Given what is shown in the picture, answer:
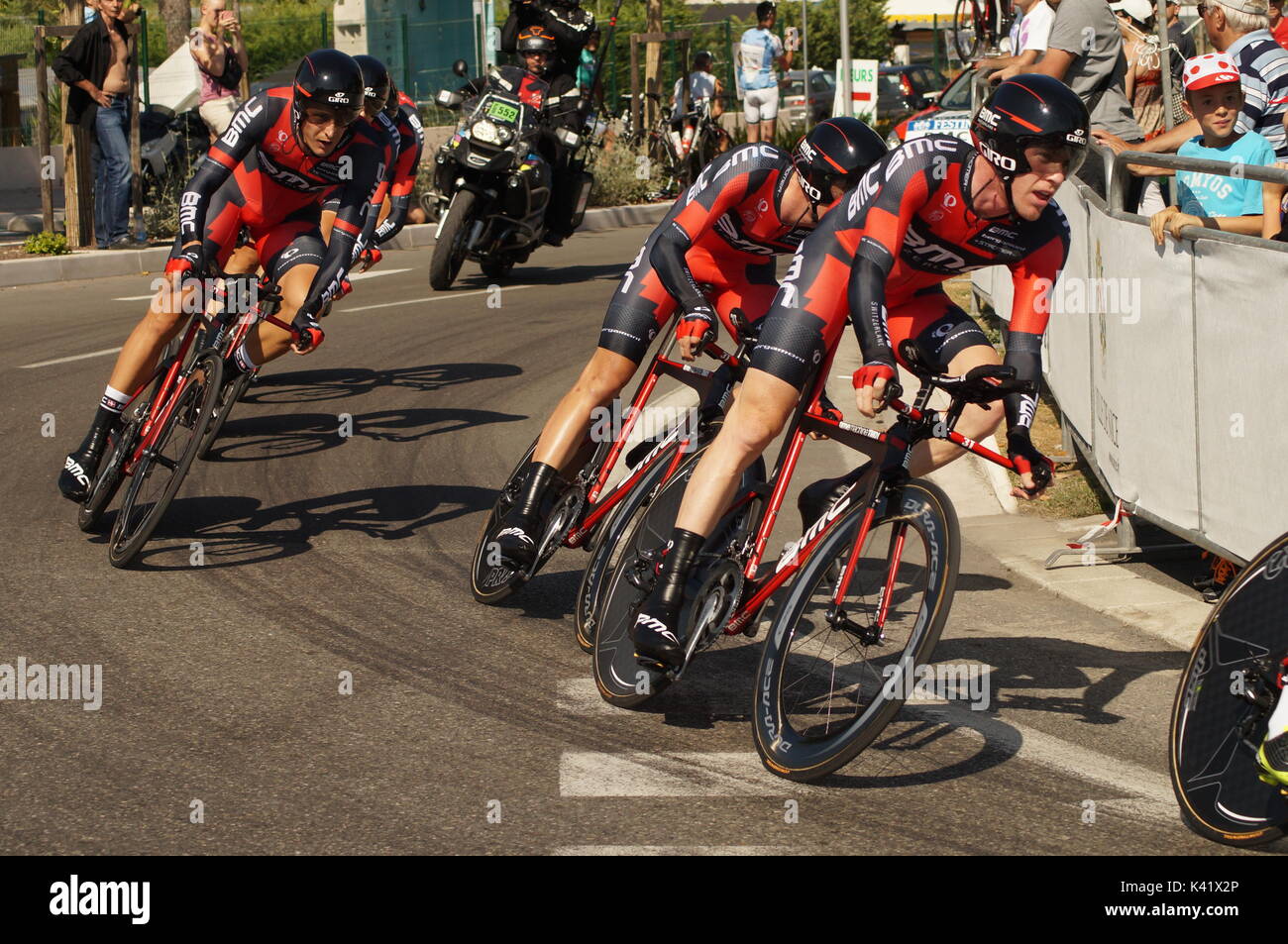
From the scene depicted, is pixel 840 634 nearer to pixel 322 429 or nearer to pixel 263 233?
pixel 263 233

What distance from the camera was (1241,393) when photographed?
248 inches

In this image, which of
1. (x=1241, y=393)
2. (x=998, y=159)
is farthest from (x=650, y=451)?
(x=1241, y=393)

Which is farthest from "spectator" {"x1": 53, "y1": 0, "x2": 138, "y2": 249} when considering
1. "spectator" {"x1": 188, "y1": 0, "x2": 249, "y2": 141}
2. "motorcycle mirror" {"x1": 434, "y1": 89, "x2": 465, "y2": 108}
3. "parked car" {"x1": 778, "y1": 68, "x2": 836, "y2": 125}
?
"parked car" {"x1": 778, "y1": 68, "x2": 836, "y2": 125}

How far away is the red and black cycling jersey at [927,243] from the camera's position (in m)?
5.11

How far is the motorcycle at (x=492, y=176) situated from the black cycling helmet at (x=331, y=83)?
7793mm

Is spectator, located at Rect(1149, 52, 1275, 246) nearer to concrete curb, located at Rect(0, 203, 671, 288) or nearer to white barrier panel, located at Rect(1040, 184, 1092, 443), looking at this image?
white barrier panel, located at Rect(1040, 184, 1092, 443)

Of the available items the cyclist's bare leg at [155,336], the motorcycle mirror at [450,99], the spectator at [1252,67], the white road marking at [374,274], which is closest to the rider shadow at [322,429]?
the cyclist's bare leg at [155,336]

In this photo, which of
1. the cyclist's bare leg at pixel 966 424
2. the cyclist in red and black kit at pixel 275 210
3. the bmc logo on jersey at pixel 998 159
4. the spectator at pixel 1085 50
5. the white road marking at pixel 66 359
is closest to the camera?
the bmc logo on jersey at pixel 998 159

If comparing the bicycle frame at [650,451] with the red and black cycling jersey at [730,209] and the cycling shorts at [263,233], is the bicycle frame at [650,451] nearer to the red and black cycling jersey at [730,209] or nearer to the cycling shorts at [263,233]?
the red and black cycling jersey at [730,209]

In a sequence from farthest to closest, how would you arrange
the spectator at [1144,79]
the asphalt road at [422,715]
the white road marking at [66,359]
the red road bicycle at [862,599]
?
1. the spectator at [1144,79]
2. the white road marking at [66,359]
3. the red road bicycle at [862,599]
4. the asphalt road at [422,715]

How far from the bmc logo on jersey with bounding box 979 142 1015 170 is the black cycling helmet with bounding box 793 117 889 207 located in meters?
0.59

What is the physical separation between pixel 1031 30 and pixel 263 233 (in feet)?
16.8
